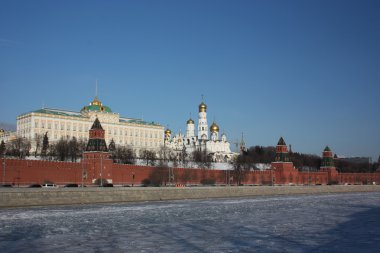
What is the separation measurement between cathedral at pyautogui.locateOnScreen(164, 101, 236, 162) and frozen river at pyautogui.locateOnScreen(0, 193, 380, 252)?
6944 cm

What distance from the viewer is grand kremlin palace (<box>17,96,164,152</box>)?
73938 millimetres

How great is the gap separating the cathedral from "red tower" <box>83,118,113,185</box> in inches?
1856

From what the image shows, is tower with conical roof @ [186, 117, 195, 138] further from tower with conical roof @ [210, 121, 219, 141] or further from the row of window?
the row of window

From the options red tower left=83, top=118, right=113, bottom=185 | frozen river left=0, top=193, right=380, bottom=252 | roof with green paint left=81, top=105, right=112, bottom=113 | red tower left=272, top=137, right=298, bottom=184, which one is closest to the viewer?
frozen river left=0, top=193, right=380, bottom=252

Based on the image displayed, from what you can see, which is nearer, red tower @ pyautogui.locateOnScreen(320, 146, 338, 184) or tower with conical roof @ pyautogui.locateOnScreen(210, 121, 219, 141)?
red tower @ pyautogui.locateOnScreen(320, 146, 338, 184)

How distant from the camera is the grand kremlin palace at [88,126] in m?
73.9

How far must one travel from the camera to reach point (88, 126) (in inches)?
3123

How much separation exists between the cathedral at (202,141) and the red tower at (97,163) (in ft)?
155

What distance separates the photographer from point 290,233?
17.2 m

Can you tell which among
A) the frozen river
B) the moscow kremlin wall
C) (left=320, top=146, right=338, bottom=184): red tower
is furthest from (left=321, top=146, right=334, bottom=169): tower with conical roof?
the frozen river

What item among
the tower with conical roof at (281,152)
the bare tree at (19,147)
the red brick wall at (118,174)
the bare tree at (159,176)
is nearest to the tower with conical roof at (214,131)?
the red brick wall at (118,174)

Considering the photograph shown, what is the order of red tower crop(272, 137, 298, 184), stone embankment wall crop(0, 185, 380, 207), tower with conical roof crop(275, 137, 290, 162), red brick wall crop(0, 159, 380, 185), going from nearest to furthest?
stone embankment wall crop(0, 185, 380, 207), red brick wall crop(0, 159, 380, 185), red tower crop(272, 137, 298, 184), tower with conical roof crop(275, 137, 290, 162)

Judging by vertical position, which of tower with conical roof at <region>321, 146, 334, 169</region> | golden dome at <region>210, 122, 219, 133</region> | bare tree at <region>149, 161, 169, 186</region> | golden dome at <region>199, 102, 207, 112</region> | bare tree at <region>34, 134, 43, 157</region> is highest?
golden dome at <region>199, 102, 207, 112</region>

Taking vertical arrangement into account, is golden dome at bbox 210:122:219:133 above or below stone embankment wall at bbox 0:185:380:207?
above
